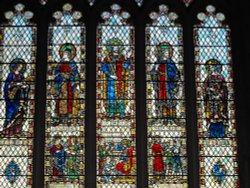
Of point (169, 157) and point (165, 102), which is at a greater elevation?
point (165, 102)

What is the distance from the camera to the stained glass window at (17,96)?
10.9 m

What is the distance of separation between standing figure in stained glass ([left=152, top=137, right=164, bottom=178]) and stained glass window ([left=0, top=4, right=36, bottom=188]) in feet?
6.51

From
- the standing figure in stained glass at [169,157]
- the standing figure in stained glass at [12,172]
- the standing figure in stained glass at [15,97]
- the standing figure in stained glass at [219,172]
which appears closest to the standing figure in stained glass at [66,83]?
the standing figure in stained glass at [15,97]

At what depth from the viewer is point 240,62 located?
11.5 m

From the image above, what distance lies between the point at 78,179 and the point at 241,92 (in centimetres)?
307

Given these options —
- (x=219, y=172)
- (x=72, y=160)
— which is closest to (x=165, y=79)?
Answer: (x=219, y=172)

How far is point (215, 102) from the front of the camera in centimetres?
1142

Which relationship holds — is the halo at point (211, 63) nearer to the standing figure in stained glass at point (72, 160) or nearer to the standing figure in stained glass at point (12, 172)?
the standing figure in stained glass at point (72, 160)

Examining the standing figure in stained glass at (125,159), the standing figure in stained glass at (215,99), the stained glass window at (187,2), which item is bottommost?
the standing figure in stained glass at (125,159)

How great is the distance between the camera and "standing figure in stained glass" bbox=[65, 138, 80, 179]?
1088cm

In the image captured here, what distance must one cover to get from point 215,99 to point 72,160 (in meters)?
2.60

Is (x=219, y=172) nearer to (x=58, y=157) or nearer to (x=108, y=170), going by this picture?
(x=108, y=170)

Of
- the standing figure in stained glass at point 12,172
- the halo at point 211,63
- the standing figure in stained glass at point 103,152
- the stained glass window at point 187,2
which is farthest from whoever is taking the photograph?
the stained glass window at point 187,2

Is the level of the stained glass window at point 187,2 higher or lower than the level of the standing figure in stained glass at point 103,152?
higher
